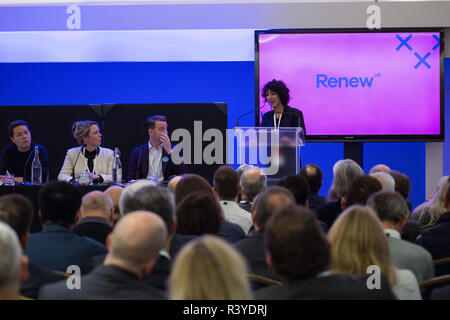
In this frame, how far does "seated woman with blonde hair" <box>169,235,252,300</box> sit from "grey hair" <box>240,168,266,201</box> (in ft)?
8.75

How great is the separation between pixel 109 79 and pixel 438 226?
642cm

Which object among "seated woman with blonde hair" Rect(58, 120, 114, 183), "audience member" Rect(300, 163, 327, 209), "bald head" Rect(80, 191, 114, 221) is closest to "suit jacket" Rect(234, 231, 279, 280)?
"bald head" Rect(80, 191, 114, 221)

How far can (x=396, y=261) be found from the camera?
270 cm

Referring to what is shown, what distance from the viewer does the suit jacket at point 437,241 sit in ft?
10.5

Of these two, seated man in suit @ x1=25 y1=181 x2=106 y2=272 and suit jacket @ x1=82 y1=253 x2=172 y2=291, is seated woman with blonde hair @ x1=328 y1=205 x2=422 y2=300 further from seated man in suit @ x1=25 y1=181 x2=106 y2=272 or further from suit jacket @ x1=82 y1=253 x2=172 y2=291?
seated man in suit @ x1=25 y1=181 x2=106 y2=272

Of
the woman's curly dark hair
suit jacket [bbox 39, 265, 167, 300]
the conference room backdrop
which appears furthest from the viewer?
the conference room backdrop

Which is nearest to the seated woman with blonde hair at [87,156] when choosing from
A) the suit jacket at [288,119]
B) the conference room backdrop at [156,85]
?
the suit jacket at [288,119]

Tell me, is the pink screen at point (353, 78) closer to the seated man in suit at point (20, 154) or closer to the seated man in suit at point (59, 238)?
the seated man in suit at point (20, 154)

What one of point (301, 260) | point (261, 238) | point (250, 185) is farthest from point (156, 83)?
point (301, 260)

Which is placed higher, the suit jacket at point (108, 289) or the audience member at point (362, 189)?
the audience member at point (362, 189)

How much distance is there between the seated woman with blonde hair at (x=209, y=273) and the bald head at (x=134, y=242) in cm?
44

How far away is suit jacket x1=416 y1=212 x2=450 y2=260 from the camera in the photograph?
10.5 ft
